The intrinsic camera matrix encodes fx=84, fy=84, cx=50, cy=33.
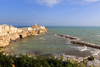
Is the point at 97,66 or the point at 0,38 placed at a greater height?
the point at 0,38

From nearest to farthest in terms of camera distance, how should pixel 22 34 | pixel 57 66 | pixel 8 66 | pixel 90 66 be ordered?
1. pixel 8 66
2. pixel 57 66
3. pixel 90 66
4. pixel 22 34

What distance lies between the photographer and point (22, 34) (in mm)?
34562

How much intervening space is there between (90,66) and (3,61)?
28.5 ft

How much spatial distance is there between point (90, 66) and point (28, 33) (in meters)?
33.1

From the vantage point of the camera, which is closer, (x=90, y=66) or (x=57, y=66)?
(x=57, y=66)

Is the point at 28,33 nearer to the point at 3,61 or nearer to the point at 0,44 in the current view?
the point at 0,44

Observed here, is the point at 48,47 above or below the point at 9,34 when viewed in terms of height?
below

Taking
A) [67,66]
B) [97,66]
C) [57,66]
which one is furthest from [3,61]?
[97,66]

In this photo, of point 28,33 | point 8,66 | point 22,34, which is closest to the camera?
point 8,66

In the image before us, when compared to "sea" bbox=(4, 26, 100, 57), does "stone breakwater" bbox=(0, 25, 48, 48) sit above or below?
above

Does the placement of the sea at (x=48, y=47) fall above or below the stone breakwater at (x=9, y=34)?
below

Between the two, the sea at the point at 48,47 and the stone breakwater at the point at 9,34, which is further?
the stone breakwater at the point at 9,34

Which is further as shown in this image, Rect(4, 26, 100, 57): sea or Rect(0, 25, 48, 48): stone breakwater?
Rect(0, 25, 48, 48): stone breakwater

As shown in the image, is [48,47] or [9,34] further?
[9,34]
